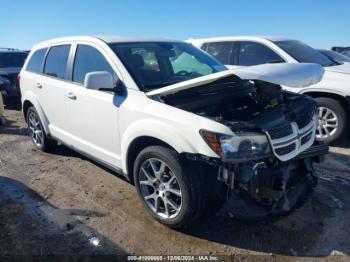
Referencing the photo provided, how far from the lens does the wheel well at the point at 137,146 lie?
3.42 meters

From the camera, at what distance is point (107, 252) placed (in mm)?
3174

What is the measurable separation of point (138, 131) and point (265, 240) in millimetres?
1603

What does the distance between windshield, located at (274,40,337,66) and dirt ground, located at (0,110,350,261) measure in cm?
248

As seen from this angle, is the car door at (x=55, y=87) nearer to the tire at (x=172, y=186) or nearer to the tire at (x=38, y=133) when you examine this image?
the tire at (x=38, y=133)

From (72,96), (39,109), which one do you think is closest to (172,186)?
(72,96)

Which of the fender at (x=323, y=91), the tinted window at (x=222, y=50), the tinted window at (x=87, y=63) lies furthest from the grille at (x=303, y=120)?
the tinted window at (x=222, y=50)

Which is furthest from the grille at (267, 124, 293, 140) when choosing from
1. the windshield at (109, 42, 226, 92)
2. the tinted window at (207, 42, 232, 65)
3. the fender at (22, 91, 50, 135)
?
the tinted window at (207, 42, 232, 65)

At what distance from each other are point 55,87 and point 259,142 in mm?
3117

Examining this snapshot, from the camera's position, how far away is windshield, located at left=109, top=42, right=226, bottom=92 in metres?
3.79

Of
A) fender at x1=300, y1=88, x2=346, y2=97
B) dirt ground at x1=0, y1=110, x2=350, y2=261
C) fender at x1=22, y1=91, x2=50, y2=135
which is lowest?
dirt ground at x1=0, y1=110, x2=350, y2=261

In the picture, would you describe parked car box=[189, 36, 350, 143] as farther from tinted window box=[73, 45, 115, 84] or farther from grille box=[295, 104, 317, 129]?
tinted window box=[73, 45, 115, 84]

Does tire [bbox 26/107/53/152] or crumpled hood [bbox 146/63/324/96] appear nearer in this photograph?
crumpled hood [bbox 146/63/324/96]

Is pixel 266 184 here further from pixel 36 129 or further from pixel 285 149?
pixel 36 129

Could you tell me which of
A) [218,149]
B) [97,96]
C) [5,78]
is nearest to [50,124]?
[97,96]
